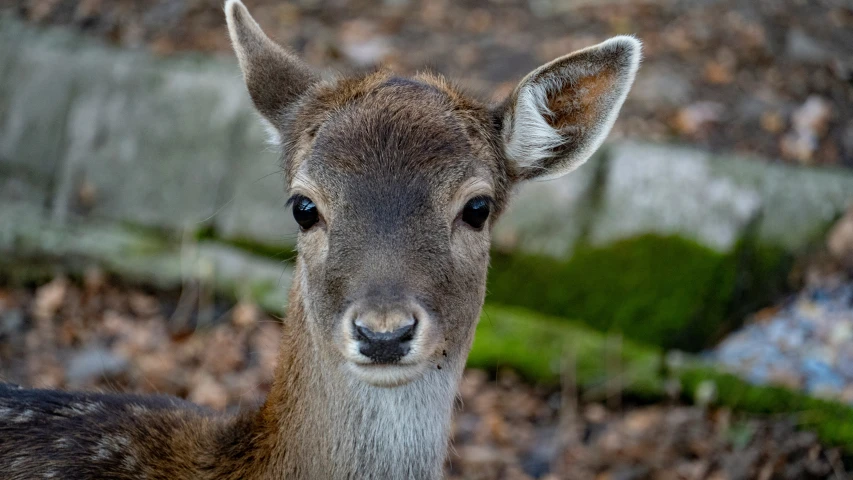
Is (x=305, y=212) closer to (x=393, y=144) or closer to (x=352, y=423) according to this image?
(x=393, y=144)

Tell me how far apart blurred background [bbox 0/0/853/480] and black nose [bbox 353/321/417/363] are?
289 cm

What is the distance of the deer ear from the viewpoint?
3.77 m

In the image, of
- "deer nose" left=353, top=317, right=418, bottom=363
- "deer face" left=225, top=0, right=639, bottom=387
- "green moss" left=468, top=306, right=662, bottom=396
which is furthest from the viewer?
"green moss" left=468, top=306, right=662, bottom=396

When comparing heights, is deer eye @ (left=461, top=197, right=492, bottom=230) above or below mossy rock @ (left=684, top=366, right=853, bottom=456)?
above

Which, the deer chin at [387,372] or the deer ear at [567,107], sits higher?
the deer ear at [567,107]

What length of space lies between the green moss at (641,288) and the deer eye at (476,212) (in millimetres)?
3570

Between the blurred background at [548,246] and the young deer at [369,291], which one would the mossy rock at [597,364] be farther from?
the young deer at [369,291]

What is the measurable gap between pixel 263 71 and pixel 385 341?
158cm

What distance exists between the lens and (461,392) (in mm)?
6848

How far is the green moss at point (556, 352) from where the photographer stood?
6.70 metres

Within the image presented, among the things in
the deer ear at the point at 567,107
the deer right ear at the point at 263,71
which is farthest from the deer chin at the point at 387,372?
the deer right ear at the point at 263,71

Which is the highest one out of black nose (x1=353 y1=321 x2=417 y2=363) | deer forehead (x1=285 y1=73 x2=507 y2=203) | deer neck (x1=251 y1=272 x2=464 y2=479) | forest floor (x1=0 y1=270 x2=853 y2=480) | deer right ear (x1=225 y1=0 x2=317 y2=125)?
deer right ear (x1=225 y1=0 x2=317 y2=125)

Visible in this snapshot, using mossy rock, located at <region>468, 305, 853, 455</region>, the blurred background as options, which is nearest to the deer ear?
the blurred background

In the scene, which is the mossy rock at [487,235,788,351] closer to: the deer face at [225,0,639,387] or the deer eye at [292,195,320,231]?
the deer face at [225,0,639,387]
